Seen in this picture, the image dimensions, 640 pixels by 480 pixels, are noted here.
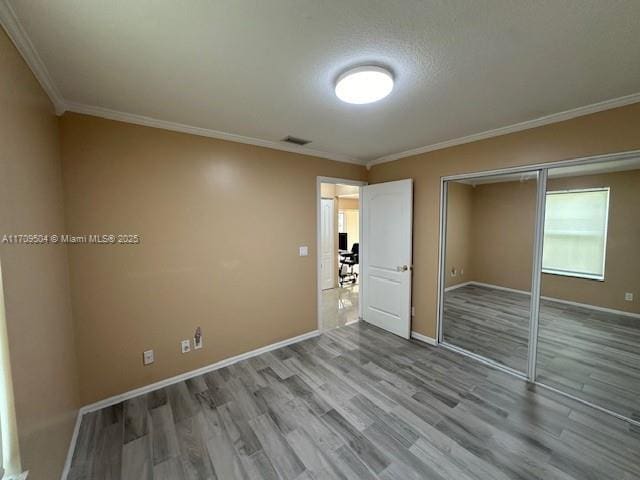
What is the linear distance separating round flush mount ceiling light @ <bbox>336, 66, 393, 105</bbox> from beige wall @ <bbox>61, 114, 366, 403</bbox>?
4.93ft

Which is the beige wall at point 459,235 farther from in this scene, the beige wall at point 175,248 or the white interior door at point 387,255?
the beige wall at point 175,248

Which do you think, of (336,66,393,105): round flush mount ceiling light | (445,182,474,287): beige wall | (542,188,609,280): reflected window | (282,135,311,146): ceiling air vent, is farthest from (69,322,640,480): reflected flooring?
(282,135,311,146): ceiling air vent

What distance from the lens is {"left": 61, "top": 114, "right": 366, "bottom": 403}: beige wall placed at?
201 centimetres

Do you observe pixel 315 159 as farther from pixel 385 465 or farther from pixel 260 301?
pixel 385 465

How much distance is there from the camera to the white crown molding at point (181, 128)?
197 cm

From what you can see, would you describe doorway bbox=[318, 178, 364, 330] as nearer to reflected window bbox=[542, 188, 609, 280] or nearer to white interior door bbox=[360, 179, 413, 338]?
white interior door bbox=[360, 179, 413, 338]

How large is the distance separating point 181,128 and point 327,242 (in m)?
3.75

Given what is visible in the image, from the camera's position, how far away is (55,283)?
5.34 feet

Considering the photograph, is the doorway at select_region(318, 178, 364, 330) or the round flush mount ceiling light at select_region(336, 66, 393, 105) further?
the doorway at select_region(318, 178, 364, 330)

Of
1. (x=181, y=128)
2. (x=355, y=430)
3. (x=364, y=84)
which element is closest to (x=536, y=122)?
(x=364, y=84)

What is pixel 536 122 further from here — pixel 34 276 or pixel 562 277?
pixel 34 276

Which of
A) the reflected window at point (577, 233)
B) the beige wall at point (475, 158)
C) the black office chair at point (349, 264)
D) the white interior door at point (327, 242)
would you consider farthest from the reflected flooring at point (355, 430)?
the black office chair at point (349, 264)

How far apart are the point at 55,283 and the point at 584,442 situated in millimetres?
3753

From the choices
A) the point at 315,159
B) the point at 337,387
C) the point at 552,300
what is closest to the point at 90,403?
the point at 337,387
